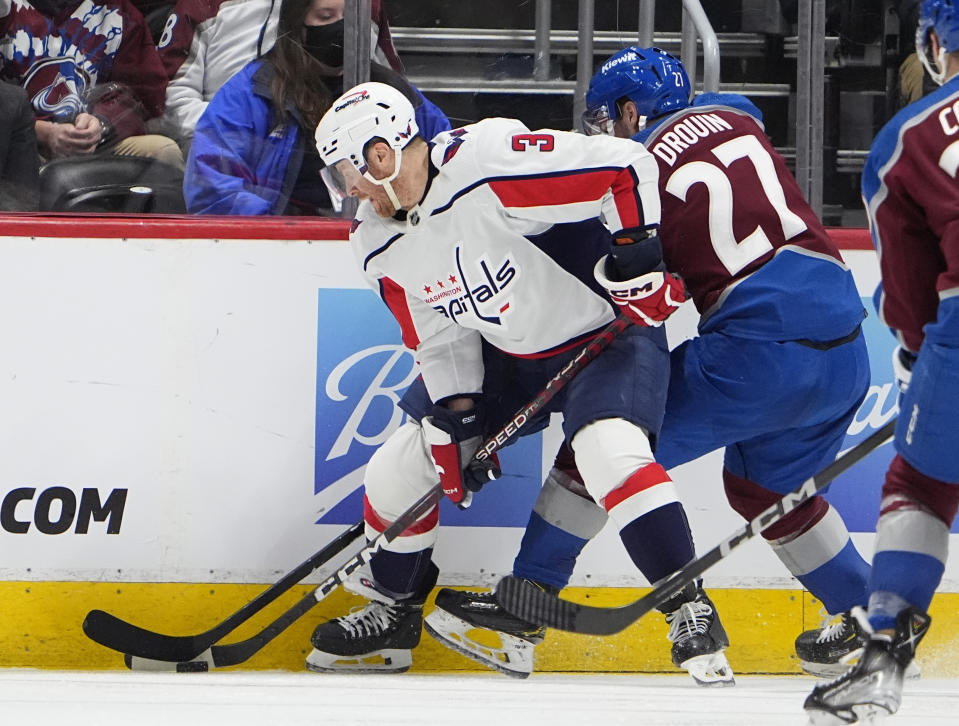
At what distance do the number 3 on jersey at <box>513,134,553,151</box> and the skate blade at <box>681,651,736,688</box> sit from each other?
1.02 metres

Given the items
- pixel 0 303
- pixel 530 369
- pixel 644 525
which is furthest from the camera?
pixel 0 303

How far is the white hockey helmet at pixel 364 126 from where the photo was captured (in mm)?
2330

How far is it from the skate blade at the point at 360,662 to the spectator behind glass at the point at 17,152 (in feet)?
3.95

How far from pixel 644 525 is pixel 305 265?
105 centimetres

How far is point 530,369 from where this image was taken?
258 centimetres

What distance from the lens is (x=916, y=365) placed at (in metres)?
1.72

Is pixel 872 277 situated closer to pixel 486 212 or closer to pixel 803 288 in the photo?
pixel 803 288

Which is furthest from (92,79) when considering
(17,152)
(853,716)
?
(853,716)

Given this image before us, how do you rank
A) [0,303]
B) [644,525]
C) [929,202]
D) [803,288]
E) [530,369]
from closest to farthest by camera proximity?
[929,202]
[644,525]
[803,288]
[530,369]
[0,303]

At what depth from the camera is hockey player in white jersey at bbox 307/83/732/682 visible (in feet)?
7.50

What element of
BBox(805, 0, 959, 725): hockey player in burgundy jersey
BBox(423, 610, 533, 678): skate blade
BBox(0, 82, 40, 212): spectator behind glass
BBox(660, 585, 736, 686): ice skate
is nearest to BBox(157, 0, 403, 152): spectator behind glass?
BBox(0, 82, 40, 212): spectator behind glass

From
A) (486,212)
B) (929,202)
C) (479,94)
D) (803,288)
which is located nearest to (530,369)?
(486,212)

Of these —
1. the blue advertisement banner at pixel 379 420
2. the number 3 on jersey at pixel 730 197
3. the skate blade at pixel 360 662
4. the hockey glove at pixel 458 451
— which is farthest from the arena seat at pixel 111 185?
the number 3 on jersey at pixel 730 197

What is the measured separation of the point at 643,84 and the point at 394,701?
1.32 meters
